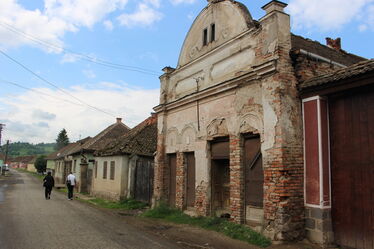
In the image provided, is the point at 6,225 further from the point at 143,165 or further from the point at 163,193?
the point at 143,165

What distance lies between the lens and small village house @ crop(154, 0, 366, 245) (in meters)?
7.69

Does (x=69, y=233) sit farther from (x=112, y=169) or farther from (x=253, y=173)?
(x=112, y=169)

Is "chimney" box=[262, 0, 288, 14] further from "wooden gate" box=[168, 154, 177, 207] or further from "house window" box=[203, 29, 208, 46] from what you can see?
"wooden gate" box=[168, 154, 177, 207]

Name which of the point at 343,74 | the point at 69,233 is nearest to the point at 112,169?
the point at 69,233

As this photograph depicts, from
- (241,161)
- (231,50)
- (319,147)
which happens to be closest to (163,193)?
(241,161)

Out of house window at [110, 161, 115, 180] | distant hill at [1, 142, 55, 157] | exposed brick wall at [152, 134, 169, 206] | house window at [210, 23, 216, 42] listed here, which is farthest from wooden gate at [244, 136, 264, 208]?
distant hill at [1, 142, 55, 157]

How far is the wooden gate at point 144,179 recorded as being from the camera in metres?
15.9

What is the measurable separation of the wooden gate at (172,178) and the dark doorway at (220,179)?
105 inches

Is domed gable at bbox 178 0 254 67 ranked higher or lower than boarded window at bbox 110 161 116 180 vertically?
higher

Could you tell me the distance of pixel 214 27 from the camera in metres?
11.1

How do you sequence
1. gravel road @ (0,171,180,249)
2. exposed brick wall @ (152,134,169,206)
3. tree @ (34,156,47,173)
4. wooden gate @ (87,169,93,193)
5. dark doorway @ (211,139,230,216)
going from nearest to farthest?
1. gravel road @ (0,171,180,249)
2. dark doorway @ (211,139,230,216)
3. exposed brick wall @ (152,134,169,206)
4. wooden gate @ (87,169,93,193)
5. tree @ (34,156,47,173)

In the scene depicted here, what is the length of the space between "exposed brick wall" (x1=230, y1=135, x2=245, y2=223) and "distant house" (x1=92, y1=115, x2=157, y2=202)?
7.26m

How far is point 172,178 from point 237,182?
4516 millimetres

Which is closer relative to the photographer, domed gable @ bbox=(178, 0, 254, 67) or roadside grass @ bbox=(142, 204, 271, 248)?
roadside grass @ bbox=(142, 204, 271, 248)
